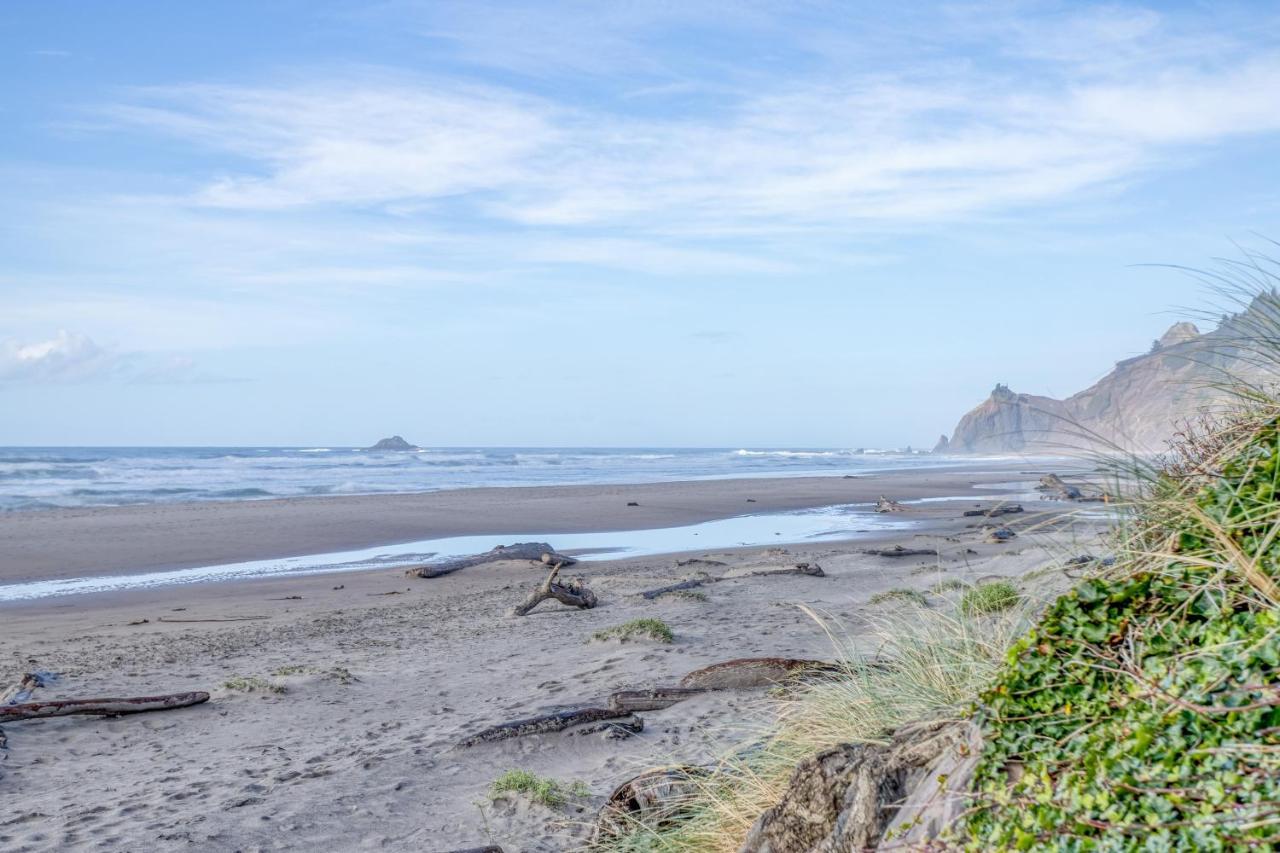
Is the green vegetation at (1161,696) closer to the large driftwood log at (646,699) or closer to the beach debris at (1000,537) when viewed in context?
the large driftwood log at (646,699)

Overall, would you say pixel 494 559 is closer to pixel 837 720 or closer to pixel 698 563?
pixel 698 563

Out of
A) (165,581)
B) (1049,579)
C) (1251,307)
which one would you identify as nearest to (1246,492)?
(1251,307)

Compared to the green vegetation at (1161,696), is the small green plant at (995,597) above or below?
below

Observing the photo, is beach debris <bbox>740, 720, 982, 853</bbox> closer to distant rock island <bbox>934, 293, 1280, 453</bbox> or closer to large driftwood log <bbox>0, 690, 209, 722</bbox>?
distant rock island <bbox>934, 293, 1280, 453</bbox>

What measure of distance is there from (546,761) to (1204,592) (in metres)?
4.95

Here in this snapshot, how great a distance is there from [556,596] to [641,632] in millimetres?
2948

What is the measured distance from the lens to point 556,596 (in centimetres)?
1288

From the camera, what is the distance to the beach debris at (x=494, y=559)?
1683 cm

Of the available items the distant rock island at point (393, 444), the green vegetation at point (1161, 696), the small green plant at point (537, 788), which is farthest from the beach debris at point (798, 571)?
the distant rock island at point (393, 444)

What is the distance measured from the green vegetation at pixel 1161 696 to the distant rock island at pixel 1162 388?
1.64 ft

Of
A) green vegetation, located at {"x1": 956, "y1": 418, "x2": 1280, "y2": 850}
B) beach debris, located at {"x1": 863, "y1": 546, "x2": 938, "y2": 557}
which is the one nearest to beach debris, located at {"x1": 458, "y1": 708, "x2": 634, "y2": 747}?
green vegetation, located at {"x1": 956, "y1": 418, "x2": 1280, "y2": 850}

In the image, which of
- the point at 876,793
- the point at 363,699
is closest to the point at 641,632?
the point at 363,699

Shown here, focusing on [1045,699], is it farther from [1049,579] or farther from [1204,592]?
[1049,579]

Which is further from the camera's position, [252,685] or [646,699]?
[252,685]
